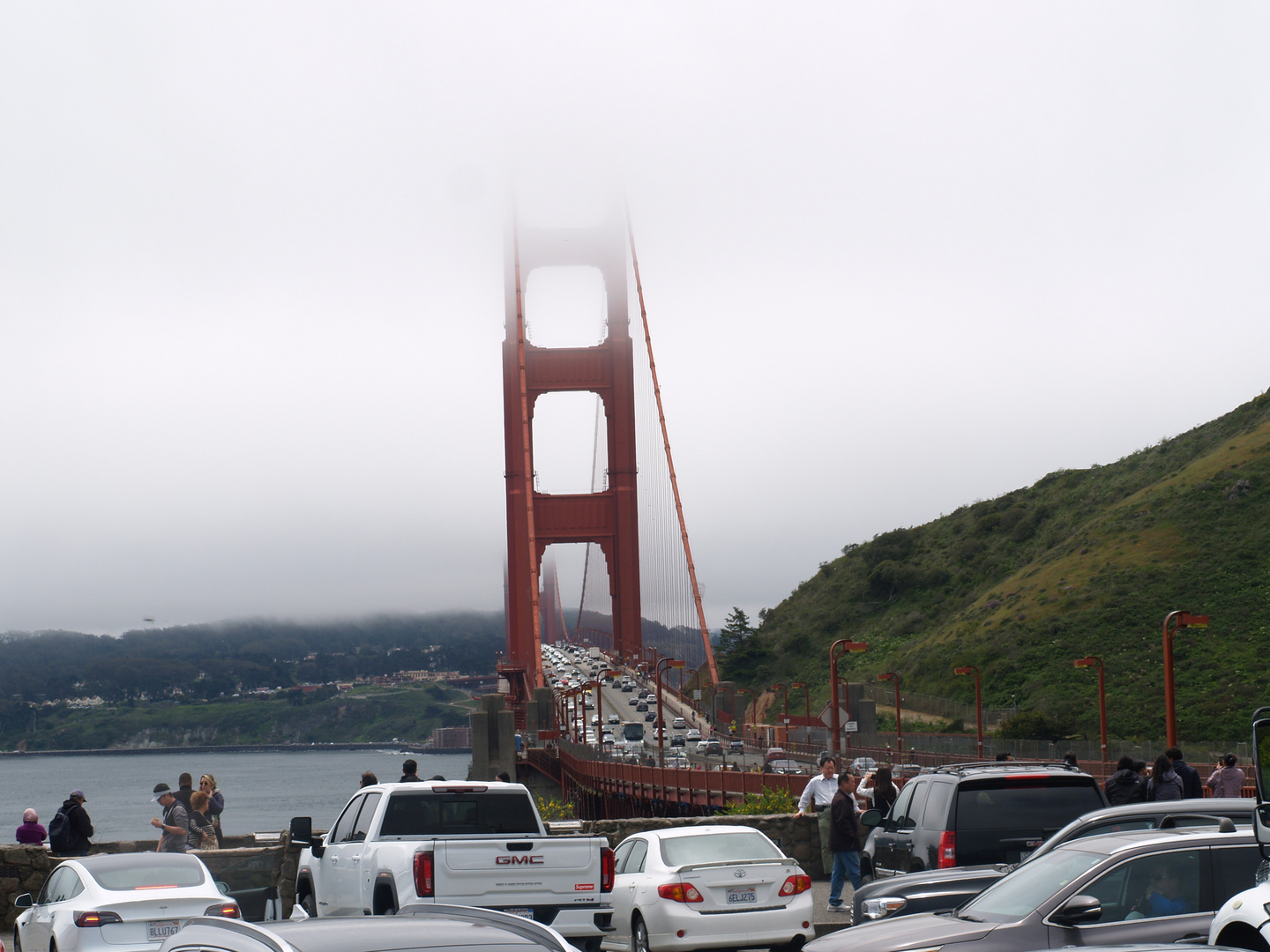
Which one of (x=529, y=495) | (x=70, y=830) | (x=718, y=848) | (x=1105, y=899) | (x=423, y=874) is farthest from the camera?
(x=529, y=495)

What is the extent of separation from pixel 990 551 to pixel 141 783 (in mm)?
110745

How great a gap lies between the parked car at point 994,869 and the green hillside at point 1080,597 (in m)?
46.4

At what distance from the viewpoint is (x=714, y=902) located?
38.2 ft

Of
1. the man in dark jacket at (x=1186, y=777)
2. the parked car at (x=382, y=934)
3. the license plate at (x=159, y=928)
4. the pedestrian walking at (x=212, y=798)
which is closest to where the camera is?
the parked car at (x=382, y=934)

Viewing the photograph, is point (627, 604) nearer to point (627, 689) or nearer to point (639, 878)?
point (627, 689)

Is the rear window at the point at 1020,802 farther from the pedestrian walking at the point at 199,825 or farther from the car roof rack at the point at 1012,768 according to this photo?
the pedestrian walking at the point at 199,825

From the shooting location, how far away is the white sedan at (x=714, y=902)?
38.0 feet

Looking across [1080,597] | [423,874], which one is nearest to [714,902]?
[423,874]

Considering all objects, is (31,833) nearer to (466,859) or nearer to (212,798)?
(212,798)

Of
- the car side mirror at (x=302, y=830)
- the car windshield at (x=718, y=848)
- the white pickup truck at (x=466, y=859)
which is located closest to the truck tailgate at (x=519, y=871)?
the white pickup truck at (x=466, y=859)

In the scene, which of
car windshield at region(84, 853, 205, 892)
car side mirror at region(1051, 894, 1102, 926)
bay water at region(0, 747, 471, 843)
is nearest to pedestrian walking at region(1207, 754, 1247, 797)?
car side mirror at region(1051, 894, 1102, 926)

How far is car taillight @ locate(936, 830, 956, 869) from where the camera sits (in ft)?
35.2

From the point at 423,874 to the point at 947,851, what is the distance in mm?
3799

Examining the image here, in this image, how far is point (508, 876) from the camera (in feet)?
32.1
